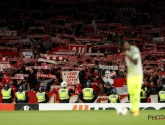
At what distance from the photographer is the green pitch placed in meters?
18.1

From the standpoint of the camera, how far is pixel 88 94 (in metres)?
23.3

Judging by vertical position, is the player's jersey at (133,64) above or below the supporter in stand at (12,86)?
above

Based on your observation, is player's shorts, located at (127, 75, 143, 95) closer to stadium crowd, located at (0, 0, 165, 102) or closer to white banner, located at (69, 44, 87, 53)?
stadium crowd, located at (0, 0, 165, 102)

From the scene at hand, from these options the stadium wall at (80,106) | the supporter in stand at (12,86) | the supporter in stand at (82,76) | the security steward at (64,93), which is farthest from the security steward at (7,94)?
the supporter in stand at (82,76)

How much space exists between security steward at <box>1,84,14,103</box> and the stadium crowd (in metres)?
1.03

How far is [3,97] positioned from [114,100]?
5030mm

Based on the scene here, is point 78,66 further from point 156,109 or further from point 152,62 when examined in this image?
point 156,109

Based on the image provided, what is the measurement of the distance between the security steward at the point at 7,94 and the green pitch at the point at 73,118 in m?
2.30

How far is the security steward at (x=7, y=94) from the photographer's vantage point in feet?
76.9

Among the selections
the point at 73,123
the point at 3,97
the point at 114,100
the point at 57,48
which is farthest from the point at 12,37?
the point at 73,123

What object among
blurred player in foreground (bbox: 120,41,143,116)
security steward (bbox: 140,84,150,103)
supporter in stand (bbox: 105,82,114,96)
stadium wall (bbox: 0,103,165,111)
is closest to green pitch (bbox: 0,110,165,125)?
stadium wall (bbox: 0,103,165,111)

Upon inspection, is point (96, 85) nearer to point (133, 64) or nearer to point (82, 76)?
point (82, 76)

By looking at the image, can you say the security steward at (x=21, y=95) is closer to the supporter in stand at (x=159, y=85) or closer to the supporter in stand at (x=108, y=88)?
the supporter in stand at (x=108, y=88)

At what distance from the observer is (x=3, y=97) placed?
23.6 metres
